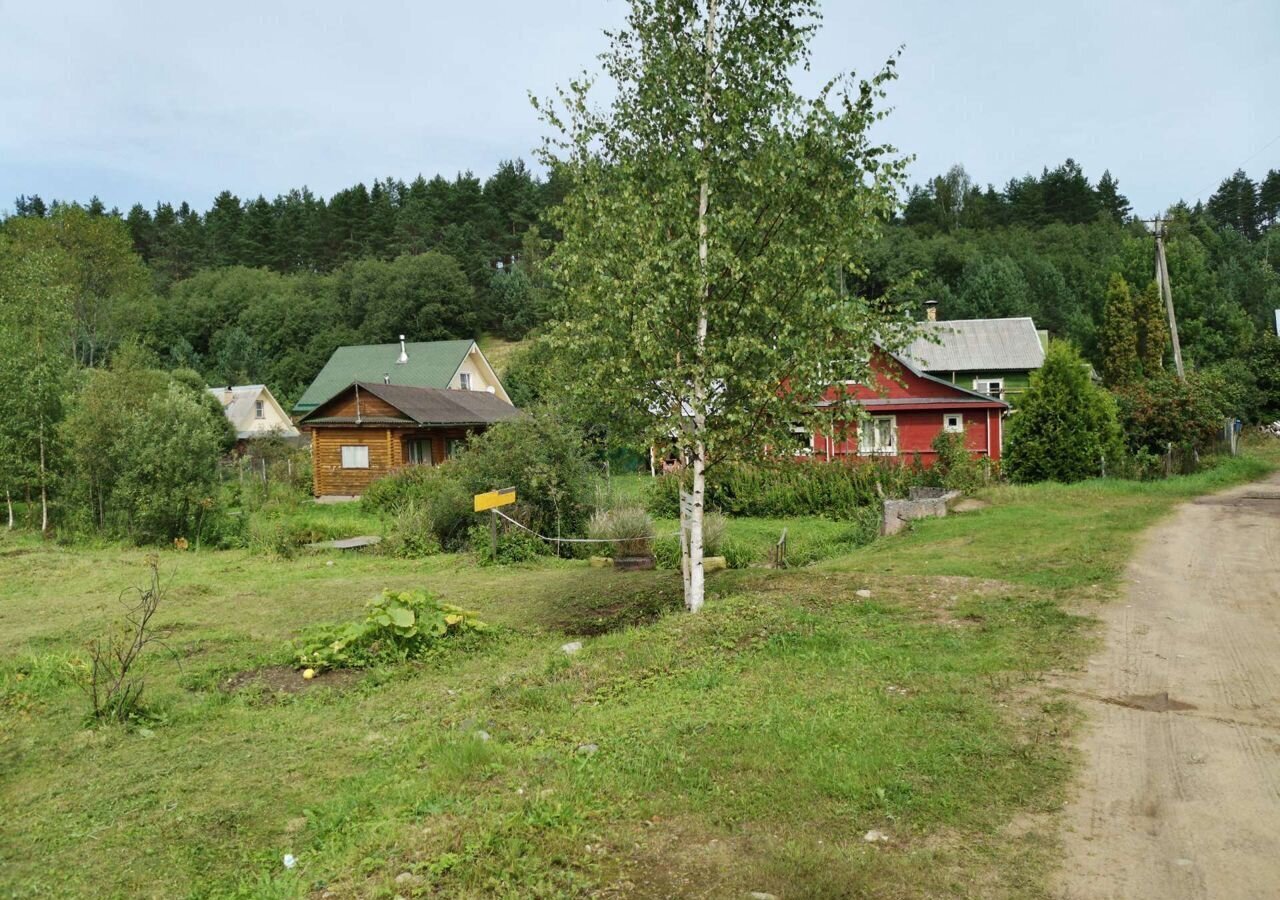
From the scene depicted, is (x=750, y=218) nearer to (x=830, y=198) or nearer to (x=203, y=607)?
(x=830, y=198)

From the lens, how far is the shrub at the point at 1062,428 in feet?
70.5

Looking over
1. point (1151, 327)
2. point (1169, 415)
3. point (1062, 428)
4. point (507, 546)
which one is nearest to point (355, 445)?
point (507, 546)

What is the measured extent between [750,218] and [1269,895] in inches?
272

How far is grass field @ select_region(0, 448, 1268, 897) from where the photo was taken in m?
4.15

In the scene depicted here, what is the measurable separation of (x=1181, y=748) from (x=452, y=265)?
68.2 metres

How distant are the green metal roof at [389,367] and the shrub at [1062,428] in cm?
3302

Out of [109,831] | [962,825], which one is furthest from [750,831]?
[109,831]

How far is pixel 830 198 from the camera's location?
896 centimetres

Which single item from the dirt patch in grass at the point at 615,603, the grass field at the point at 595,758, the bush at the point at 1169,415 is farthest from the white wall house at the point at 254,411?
the grass field at the point at 595,758

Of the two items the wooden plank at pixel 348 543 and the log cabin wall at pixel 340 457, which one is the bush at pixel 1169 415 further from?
the log cabin wall at pixel 340 457

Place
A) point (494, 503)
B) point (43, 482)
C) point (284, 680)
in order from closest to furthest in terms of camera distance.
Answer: point (284, 680), point (494, 503), point (43, 482)

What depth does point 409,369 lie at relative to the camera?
50.1 m

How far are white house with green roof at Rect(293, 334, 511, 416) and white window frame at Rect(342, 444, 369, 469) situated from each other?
673 inches

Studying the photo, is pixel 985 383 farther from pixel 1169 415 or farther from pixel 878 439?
pixel 1169 415
